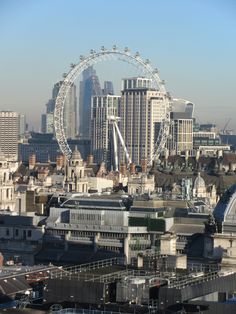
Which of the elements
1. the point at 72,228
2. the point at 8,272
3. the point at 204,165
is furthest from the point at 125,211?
the point at 204,165

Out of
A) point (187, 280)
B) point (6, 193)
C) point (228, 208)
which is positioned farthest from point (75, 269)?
point (6, 193)

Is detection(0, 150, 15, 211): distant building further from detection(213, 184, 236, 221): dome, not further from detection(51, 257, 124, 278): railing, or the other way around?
detection(213, 184, 236, 221): dome

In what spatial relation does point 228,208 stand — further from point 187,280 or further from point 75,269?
point 187,280

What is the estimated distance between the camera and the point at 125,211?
6700cm

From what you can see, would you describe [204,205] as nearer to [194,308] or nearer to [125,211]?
[125,211]

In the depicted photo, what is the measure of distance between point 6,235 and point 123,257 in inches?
428

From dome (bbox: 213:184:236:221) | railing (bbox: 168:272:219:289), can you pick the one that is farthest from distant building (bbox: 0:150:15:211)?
railing (bbox: 168:272:219:289)

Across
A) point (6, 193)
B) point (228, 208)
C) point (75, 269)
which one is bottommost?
point (75, 269)

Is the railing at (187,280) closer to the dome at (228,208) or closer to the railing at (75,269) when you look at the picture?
the railing at (75,269)

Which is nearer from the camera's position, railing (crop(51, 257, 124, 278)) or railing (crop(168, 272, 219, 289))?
railing (crop(168, 272, 219, 289))

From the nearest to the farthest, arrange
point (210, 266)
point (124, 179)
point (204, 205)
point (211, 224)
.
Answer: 1. point (210, 266)
2. point (211, 224)
3. point (204, 205)
4. point (124, 179)

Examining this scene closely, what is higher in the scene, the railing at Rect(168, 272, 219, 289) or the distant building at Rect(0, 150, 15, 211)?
the distant building at Rect(0, 150, 15, 211)

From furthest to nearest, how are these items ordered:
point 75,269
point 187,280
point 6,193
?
point 6,193
point 75,269
point 187,280

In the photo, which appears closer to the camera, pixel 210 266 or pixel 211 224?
pixel 210 266
